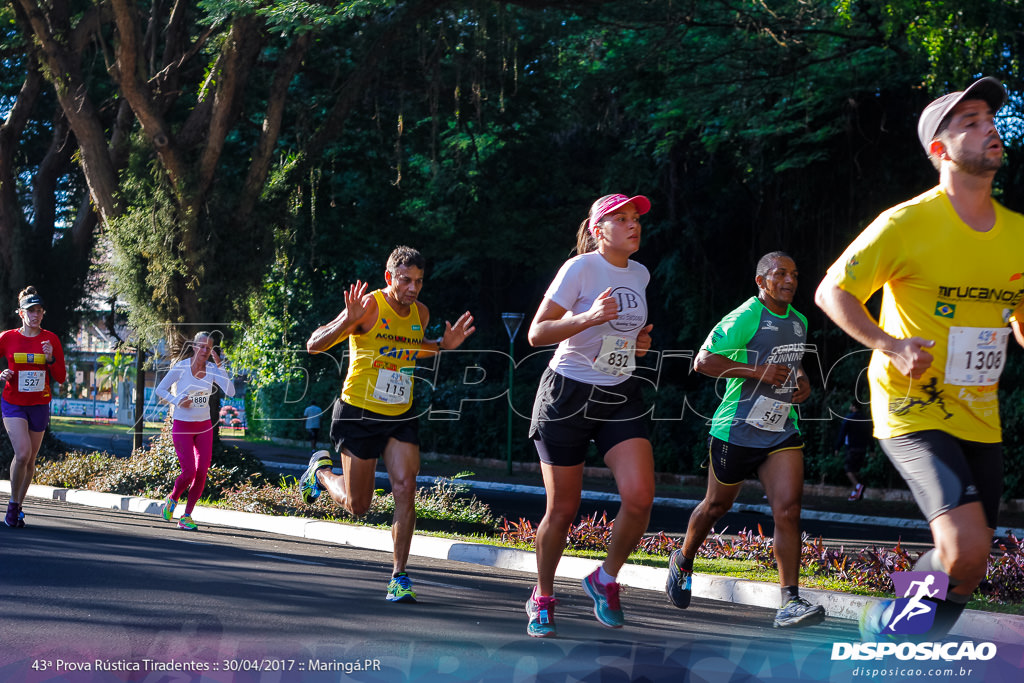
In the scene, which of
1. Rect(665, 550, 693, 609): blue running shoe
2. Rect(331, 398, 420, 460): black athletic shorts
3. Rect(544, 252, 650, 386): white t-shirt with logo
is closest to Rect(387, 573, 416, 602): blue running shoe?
Rect(331, 398, 420, 460): black athletic shorts

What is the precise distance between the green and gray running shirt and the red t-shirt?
7132 millimetres

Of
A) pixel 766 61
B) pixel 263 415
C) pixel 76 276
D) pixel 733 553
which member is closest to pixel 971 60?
pixel 766 61

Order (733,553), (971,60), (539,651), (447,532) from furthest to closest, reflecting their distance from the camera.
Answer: (971,60) → (447,532) → (733,553) → (539,651)

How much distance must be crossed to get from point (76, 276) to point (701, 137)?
11086 millimetres

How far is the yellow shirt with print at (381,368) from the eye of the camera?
7012 millimetres

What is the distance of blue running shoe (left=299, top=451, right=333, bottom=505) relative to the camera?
8.73 metres

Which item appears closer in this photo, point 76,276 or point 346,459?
point 346,459

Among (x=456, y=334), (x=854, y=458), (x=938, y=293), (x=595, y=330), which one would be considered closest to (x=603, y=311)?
(x=595, y=330)

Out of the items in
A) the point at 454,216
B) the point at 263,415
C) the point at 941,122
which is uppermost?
the point at 454,216

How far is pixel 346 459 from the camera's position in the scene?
7.20 m

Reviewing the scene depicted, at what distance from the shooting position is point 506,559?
9.77 meters

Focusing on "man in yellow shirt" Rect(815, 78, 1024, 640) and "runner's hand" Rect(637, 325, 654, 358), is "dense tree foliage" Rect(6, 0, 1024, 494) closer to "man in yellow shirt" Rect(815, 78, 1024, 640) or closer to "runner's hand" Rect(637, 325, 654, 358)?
"runner's hand" Rect(637, 325, 654, 358)

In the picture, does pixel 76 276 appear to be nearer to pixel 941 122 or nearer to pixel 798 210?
pixel 798 210

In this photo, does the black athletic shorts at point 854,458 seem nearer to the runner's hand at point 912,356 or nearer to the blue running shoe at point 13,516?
the blue running shoe at point 13,516
